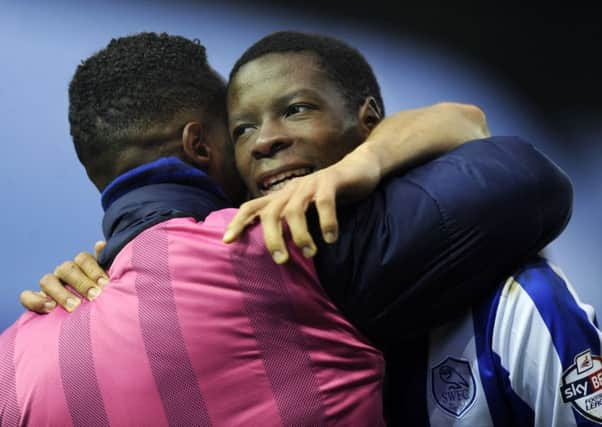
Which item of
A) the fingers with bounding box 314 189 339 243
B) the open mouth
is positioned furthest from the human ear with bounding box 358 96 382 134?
the fingers with bounding box 314 189 339 243

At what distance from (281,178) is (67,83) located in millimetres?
1120

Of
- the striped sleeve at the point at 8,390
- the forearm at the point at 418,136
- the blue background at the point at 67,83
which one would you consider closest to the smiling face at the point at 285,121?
the forearm at the point at 418,136

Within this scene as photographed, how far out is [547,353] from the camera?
31.9 inches

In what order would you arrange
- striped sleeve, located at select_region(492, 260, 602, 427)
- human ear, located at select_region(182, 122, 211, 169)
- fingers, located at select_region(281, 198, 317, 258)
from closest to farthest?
fingers, located at select_region(281, 198, 317, 258)
striped sleeve, located at select_region(492, 260, 602, 427)
human ear, located at select_region(182, 122, 211, 169)

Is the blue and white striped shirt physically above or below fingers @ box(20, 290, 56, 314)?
below

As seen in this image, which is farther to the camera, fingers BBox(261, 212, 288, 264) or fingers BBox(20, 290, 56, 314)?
fingers BBox(20, 290, 56, 314)

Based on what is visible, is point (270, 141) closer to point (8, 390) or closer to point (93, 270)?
point (93, 270)

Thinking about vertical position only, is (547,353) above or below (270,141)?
below

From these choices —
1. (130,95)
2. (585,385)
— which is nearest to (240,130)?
(130,95)

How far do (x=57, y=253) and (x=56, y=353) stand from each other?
112 centimetres

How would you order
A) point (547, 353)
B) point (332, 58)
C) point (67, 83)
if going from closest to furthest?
point (547, 353)
point (332, 58)
point (67, 83)

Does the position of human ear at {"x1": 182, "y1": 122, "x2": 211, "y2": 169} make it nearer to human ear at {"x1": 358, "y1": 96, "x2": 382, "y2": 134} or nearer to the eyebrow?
the eyebrow

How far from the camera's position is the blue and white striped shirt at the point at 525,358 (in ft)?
2.67

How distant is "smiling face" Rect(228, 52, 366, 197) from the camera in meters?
1.04
